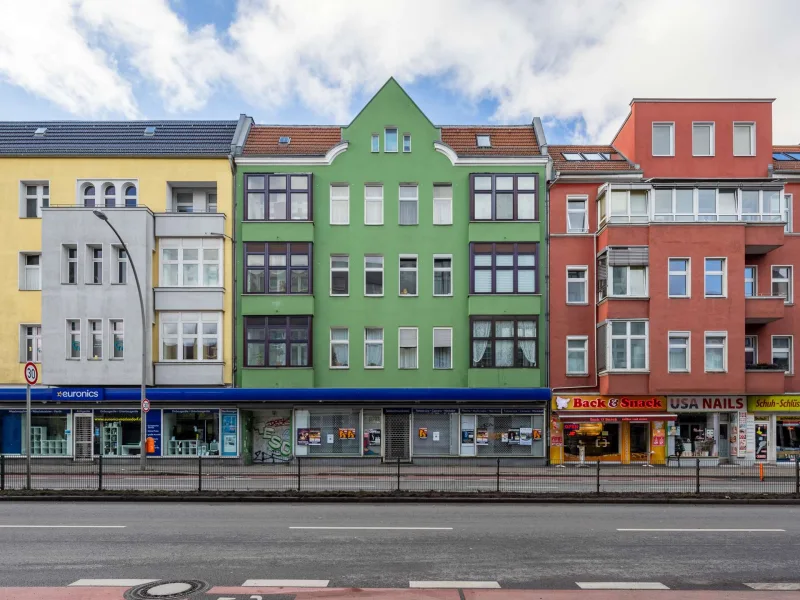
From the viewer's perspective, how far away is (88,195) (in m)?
26.9

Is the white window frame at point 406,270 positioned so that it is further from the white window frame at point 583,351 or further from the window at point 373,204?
the white window frame at point 583,351

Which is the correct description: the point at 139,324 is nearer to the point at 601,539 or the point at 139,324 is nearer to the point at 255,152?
the point at 255,152

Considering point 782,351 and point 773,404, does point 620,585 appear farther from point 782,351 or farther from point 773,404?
point 782,351

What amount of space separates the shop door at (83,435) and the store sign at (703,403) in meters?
22.3

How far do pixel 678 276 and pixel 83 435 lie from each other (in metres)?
23.7

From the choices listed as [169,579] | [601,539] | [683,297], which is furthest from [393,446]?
[169,579]

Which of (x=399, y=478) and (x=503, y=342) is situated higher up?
(x=503, y=342)

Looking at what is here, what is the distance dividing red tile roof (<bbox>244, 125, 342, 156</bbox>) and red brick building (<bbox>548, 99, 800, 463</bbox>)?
9405mm

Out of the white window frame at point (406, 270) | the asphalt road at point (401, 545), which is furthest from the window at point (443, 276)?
the asphalt road at point (401, 545)

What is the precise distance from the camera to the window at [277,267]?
86.6 feet

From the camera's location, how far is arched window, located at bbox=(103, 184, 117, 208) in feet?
87.8

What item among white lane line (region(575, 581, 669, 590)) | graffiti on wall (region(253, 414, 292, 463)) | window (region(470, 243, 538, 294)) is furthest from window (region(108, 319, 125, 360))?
white lane line (region(575, 581, 669, 590))

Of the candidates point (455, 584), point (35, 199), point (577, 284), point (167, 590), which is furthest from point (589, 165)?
point (167, 590)

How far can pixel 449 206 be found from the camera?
26953 millimetres
